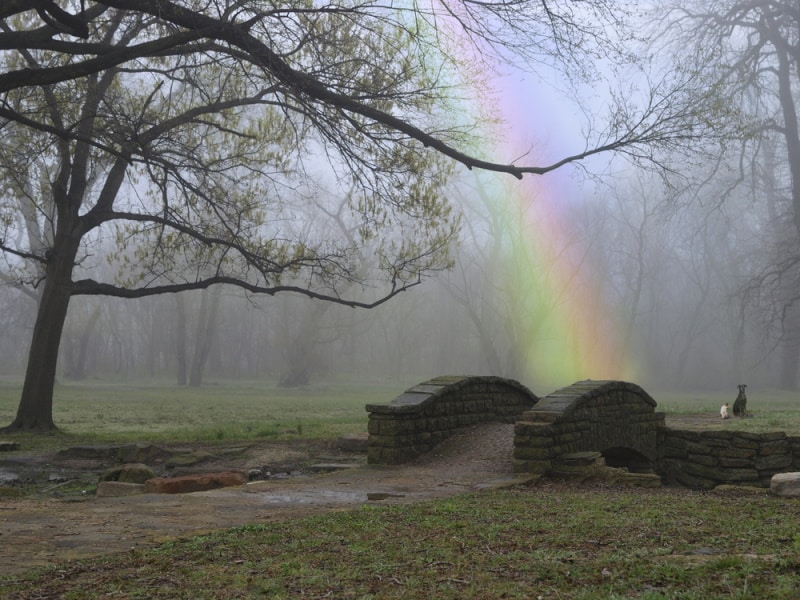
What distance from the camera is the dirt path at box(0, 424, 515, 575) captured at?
6.02m

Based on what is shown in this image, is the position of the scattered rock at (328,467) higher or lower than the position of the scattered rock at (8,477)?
higher

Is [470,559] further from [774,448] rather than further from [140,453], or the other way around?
[774,448]

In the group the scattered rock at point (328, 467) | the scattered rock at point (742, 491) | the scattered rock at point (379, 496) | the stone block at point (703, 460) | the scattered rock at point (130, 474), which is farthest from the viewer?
the stone block at point (703, 460)

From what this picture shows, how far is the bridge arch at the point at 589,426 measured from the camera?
34.4 feet

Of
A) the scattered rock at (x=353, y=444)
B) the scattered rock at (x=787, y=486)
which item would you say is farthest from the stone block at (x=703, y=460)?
the scattered rock at (x=353, y=444)

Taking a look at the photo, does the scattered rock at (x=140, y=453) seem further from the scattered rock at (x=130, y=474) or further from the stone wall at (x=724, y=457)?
the stone wall at (x=724, y=457)

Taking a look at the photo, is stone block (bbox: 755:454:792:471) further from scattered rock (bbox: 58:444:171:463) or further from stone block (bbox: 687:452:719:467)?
scattered rock (bbox: 58:444:171:463)

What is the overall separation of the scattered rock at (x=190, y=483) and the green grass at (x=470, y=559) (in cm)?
261

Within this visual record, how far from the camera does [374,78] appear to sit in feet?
43.0

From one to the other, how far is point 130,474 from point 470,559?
6.65 meters

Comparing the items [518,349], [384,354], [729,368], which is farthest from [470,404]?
[384,354]

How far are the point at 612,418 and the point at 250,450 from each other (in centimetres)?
602

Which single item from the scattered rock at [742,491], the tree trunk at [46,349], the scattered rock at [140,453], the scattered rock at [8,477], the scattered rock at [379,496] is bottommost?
the scattered rock at [742,491]

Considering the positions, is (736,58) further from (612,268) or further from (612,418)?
(612,268)
